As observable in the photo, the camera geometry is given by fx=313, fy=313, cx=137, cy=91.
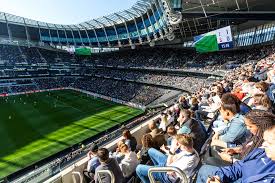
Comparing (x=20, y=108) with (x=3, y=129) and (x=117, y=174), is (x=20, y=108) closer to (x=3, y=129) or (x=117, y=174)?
(x=3, y=129)

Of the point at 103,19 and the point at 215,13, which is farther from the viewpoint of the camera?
the point at 103,19

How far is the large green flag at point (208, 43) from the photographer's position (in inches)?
1385

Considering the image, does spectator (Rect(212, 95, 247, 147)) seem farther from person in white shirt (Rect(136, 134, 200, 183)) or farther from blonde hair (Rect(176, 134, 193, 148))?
blonde hair (Rect(176, 134, 193, 148))

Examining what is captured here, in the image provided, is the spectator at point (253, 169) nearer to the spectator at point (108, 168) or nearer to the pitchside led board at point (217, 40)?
the spectator at point (108, 168)

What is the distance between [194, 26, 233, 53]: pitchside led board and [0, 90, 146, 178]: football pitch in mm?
14714

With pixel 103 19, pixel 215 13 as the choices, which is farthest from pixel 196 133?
pixel 103 19

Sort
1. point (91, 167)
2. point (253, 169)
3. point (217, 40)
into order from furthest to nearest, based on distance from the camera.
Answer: point (217, 40) → point (91, 167) → point (253, 169)

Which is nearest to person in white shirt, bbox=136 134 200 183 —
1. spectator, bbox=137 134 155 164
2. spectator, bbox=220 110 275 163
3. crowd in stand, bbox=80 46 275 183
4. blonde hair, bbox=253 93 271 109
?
crowd in stand, bbox=80 46 275 183

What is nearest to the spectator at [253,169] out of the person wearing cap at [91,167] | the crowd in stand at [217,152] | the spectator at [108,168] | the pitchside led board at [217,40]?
the crowd in stand at [217,152]

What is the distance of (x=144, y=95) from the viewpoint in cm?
5622

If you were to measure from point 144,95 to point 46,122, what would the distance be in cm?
2079

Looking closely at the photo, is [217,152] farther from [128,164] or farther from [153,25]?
[153,25]

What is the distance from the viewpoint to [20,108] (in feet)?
158

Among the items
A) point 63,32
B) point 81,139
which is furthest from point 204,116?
point 63,32
